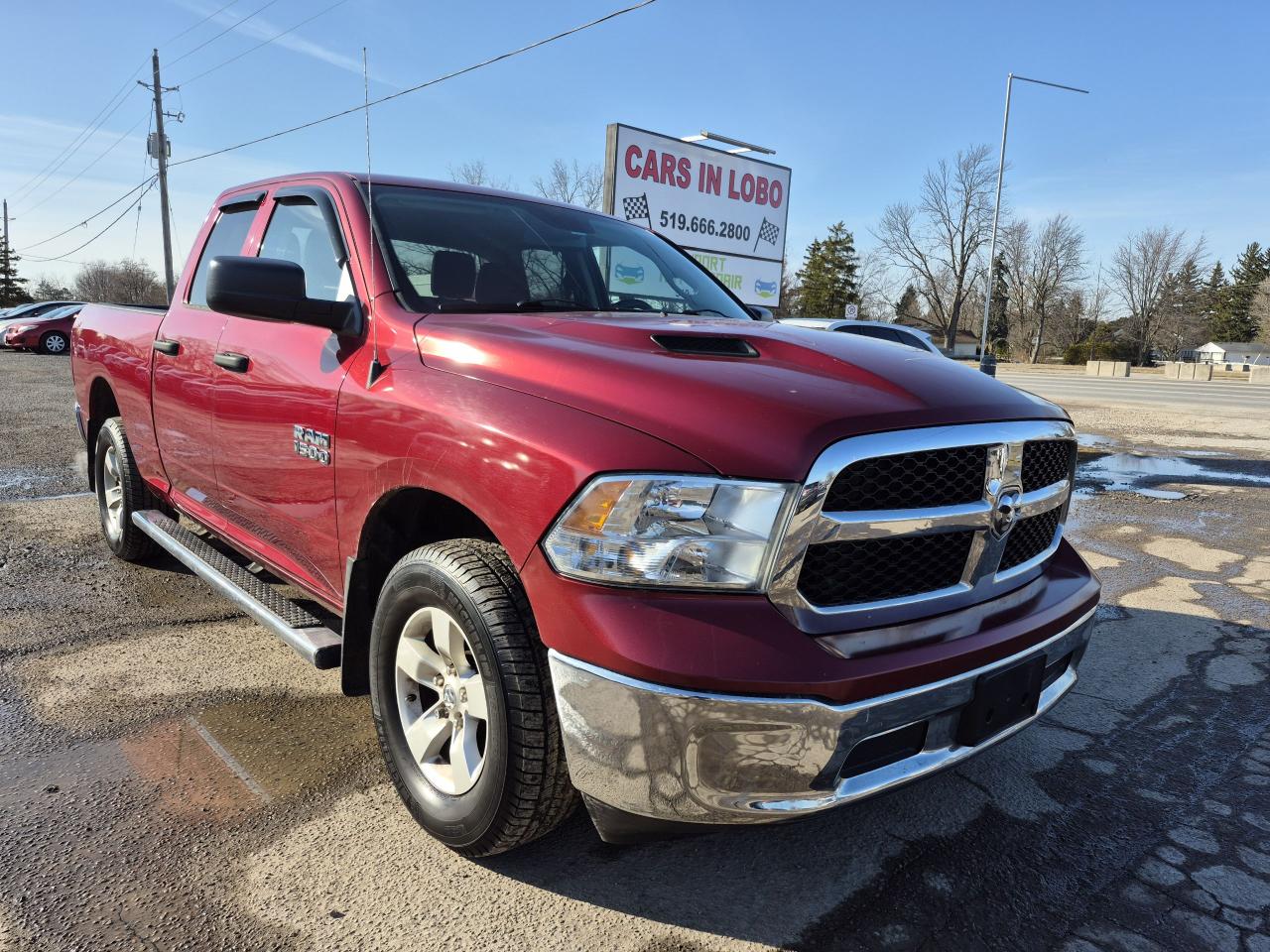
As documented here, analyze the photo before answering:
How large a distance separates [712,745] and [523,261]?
2.05 metres

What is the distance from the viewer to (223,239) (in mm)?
4102

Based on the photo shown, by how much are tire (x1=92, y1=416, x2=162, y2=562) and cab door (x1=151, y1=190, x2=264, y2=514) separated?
592 mm

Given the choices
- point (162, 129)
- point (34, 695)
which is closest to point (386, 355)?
point (34, 695)

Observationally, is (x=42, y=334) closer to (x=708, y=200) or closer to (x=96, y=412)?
(x=708, y=200)

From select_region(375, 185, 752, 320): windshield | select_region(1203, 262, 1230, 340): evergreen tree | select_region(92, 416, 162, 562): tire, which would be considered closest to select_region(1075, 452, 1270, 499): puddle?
select_region(375, 185, 752, 320): windshield

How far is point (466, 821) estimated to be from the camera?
2.25m

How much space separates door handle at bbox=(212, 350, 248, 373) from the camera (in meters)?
3.23

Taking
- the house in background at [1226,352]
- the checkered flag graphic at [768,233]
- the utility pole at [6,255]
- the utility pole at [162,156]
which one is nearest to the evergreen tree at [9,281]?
the utility pole at [6,255]

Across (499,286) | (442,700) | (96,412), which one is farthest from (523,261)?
(96,412)

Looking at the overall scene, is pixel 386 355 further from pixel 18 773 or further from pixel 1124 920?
pixel 1124 920

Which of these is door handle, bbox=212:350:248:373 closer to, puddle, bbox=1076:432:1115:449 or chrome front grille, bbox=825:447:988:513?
chrome front grille, bbox=825:447:988:513

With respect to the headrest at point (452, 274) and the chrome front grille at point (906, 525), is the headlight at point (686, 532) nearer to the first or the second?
the chrome front grille at point (906, 525)

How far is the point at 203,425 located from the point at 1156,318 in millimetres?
89599

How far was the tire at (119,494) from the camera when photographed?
4.66 meters
